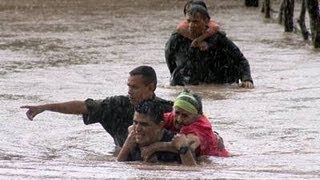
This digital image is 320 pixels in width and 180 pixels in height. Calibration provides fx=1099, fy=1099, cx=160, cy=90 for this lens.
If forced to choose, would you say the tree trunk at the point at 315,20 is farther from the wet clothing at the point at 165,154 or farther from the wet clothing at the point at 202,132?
the wet clothing at the point at 165,154

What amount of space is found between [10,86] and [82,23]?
10.7 m

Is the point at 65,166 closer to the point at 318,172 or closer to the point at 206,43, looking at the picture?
the point at 318,172

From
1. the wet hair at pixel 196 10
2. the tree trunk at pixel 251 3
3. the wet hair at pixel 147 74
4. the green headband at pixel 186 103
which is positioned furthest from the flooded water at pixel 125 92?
the tree trunk at pixel 251 3

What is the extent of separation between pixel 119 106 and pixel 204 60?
4.66 m

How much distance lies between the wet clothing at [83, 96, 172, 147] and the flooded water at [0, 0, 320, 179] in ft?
0.92

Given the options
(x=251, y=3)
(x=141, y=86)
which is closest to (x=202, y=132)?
(x=141, y=86)

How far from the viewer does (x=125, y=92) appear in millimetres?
13812

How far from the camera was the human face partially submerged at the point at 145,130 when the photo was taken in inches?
321

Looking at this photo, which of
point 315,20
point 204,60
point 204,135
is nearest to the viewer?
Result: point 204,135

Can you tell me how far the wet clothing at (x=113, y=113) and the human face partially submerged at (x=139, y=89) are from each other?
214 mm

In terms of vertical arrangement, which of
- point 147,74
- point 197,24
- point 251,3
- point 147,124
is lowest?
point 251,3

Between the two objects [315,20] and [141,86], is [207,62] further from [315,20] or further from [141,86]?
→ [315,20]

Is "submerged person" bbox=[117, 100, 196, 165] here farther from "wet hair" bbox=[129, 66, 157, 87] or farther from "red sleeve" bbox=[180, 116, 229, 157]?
"wet hair" bbox=[129, 66, 157, 87]

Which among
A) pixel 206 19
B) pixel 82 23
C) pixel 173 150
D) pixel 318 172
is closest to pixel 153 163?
pixel 173 150
